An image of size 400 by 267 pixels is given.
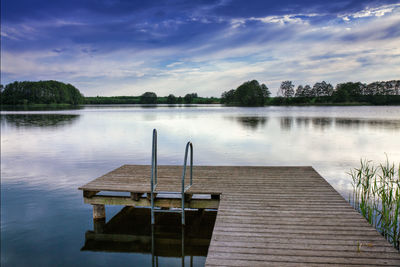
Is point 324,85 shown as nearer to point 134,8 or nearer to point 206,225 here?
point 134,8

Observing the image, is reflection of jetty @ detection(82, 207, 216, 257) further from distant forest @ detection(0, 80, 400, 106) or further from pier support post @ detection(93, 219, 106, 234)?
distant forest @ detection(0, 80, 400, 106)

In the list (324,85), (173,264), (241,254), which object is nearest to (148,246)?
(173,264)

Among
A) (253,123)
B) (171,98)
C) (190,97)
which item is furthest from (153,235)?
(171,98)

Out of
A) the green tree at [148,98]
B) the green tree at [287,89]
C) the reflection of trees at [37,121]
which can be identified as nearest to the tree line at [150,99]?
the green tree at [148,98]

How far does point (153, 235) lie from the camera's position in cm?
538

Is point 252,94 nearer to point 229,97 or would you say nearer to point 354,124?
point 229,97

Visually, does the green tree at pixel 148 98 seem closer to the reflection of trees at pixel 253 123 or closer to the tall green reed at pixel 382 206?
the reflection of trees at pixel 253 123

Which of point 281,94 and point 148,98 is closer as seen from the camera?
point 281,94

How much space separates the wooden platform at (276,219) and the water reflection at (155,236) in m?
0.59

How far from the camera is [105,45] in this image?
198 feet

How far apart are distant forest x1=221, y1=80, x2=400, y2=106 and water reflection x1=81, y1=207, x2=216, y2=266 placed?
101235 millimetres

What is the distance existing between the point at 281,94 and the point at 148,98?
58.4 metres

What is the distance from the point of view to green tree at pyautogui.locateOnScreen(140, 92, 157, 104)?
441 ft

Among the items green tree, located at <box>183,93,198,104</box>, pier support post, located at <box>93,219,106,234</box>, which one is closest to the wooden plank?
pier support post, located at <box>93,219,106,234</box>
